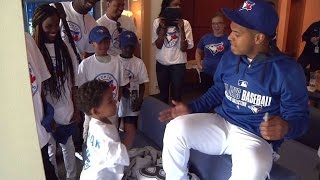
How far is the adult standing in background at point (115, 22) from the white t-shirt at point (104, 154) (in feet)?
2.54

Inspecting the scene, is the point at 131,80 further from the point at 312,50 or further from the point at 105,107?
the point at 312,50

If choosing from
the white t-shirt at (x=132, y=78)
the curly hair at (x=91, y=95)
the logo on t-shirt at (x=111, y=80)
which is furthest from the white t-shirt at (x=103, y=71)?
the curly hair at (x=91, y=95)

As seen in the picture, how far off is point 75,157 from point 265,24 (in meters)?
1.05

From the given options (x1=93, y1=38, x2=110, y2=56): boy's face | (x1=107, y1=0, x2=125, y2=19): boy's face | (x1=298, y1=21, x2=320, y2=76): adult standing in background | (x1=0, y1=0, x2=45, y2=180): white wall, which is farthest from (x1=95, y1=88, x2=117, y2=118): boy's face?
(x1=298, y1=21, x2=320, y2=76): adult standing in background

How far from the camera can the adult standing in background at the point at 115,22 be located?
5.78 ft

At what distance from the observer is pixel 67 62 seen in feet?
4.22

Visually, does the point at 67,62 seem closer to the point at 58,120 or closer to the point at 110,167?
the point at 58,120

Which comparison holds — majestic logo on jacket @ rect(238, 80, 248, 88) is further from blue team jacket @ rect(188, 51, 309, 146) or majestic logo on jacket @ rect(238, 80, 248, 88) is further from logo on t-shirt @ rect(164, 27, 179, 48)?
logo on t-shirt @ rect(164, 27, 179, 48)

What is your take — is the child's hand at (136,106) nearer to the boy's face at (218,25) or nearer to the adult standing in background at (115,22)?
the adult standing in background at (115,22)

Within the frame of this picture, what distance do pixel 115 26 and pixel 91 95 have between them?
87 cm

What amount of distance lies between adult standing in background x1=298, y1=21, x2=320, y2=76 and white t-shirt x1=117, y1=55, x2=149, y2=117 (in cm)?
158

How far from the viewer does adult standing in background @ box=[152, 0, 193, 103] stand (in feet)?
6.98

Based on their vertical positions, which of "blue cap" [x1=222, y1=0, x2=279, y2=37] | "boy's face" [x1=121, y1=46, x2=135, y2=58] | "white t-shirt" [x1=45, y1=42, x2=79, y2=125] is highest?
"blue cap" [x1=222, y1=0, x2=279, y2=37]

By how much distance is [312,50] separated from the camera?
2.77 metres
